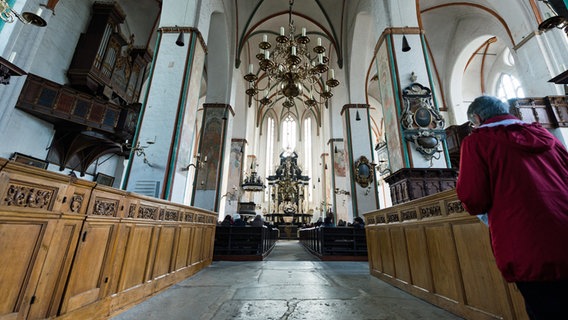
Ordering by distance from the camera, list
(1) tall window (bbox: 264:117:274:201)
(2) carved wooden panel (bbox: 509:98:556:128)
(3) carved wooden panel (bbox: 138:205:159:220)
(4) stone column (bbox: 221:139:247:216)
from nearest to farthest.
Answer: (3) carved wooden panel (bbox: 138:205:159:220)
(2) carved wooden panel (bbox: 509:98:556:128)
(4) stone column (bbox: 221:139:247:216)
(1) tall window (bbox: 264:117:274:201)

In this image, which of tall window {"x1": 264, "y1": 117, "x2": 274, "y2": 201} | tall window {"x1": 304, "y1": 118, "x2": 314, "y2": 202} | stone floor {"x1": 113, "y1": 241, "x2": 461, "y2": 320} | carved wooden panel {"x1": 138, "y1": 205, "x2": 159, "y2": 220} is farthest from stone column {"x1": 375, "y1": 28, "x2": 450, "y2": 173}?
tall window {"x1": 264, "y1": 117, "x2": 274, "y2": 201}

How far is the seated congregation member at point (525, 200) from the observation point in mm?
773

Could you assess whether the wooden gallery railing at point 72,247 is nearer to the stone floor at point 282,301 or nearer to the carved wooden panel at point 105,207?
the carved wooden panel at point 105,207

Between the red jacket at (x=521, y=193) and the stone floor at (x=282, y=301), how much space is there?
1.38 m

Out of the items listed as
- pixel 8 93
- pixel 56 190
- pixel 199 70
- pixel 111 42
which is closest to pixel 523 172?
pixel 56 190

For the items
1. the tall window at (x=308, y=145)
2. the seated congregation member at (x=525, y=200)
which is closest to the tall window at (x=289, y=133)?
the tall window at (x=308, y=145)

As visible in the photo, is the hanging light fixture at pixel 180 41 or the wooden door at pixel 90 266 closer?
the wooden door at pixel 90 266

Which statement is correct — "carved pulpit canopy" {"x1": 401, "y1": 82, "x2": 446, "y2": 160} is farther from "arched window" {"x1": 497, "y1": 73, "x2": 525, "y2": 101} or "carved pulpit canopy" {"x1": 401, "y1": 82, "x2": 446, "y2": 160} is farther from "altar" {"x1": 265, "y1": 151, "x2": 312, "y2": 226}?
"altar" {"x1": 265, "y1": 151, "x2": 312, "y2": 226}

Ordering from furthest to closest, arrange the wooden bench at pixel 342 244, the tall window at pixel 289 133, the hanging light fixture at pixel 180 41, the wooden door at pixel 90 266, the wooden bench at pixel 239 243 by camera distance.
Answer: the tall window at pixel 289 133 < the wooden bench at pixel 342 244 < the wooden bench at pixel 239 243 < the hanging light fixture at pixel 180 41 < the wooden door at pixel 90 266

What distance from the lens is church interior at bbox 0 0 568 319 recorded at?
1.65 m

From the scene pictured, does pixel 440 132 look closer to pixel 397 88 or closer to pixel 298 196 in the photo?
pixel 397 88

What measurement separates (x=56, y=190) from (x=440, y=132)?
236 inches

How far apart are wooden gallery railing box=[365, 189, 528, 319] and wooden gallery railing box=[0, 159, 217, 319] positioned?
2907 millimetres

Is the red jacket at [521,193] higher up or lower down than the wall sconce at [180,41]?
lower down
